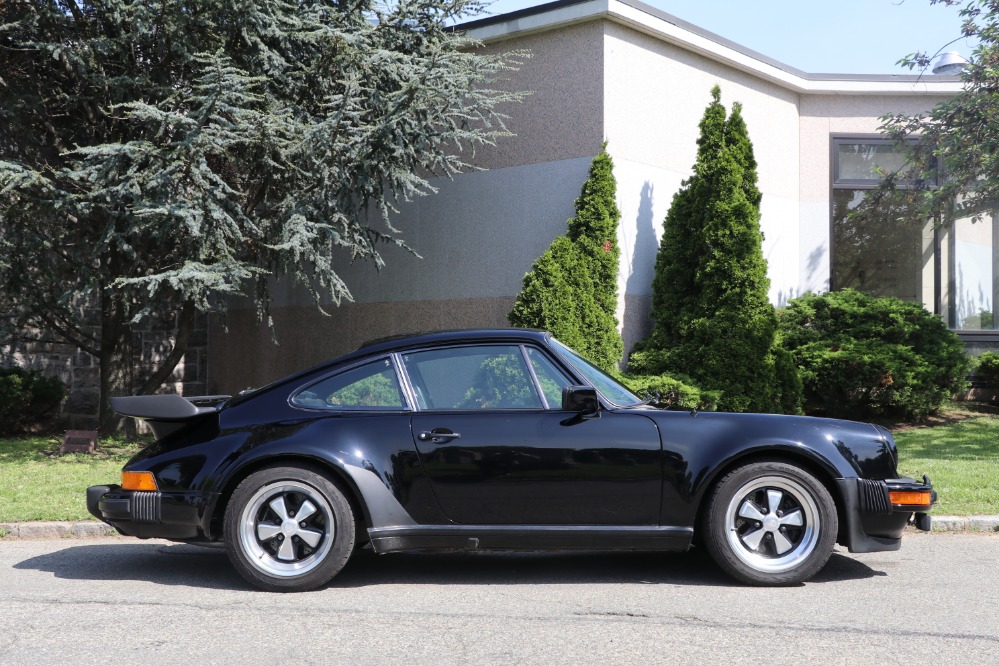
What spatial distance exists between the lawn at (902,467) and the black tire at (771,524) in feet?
3.85

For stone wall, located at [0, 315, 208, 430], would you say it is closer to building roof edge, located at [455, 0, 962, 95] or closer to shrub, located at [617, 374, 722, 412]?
building roof edge, located at [455, 0, 962, 95]

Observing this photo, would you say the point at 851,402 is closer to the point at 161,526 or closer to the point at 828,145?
the point at 828,145

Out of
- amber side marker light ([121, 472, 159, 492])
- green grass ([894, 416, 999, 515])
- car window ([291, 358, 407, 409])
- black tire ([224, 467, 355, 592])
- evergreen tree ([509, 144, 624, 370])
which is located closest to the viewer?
black tire ([224, 467, 355, 592])

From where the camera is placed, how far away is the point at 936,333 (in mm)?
12609

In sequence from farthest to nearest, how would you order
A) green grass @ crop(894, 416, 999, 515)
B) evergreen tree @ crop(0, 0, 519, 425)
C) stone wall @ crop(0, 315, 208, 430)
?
stone wall @ crop(0, 315, 208, 430)
evergreen tree @ crop(0, 0, 519, 425)
green grass @ crop(894, 416, 999, 515)

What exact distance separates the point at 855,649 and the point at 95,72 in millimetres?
10266

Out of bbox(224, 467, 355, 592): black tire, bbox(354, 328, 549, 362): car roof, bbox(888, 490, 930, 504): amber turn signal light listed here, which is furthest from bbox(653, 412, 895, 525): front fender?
bbox(224, 467, 355, 592): black tire

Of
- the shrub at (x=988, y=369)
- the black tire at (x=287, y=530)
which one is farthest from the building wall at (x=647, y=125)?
the black tire at (x=287, y=530)

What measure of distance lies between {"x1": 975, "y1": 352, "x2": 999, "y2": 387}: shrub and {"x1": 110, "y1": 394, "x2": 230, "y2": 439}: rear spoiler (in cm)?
1217

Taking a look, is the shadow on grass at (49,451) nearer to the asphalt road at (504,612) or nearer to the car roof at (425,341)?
the asphalt road at (504,612)

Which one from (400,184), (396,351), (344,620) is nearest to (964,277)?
(400,184)

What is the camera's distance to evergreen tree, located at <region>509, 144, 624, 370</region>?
10688 mm

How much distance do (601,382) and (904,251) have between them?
11599mm

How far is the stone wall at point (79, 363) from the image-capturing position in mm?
14500
